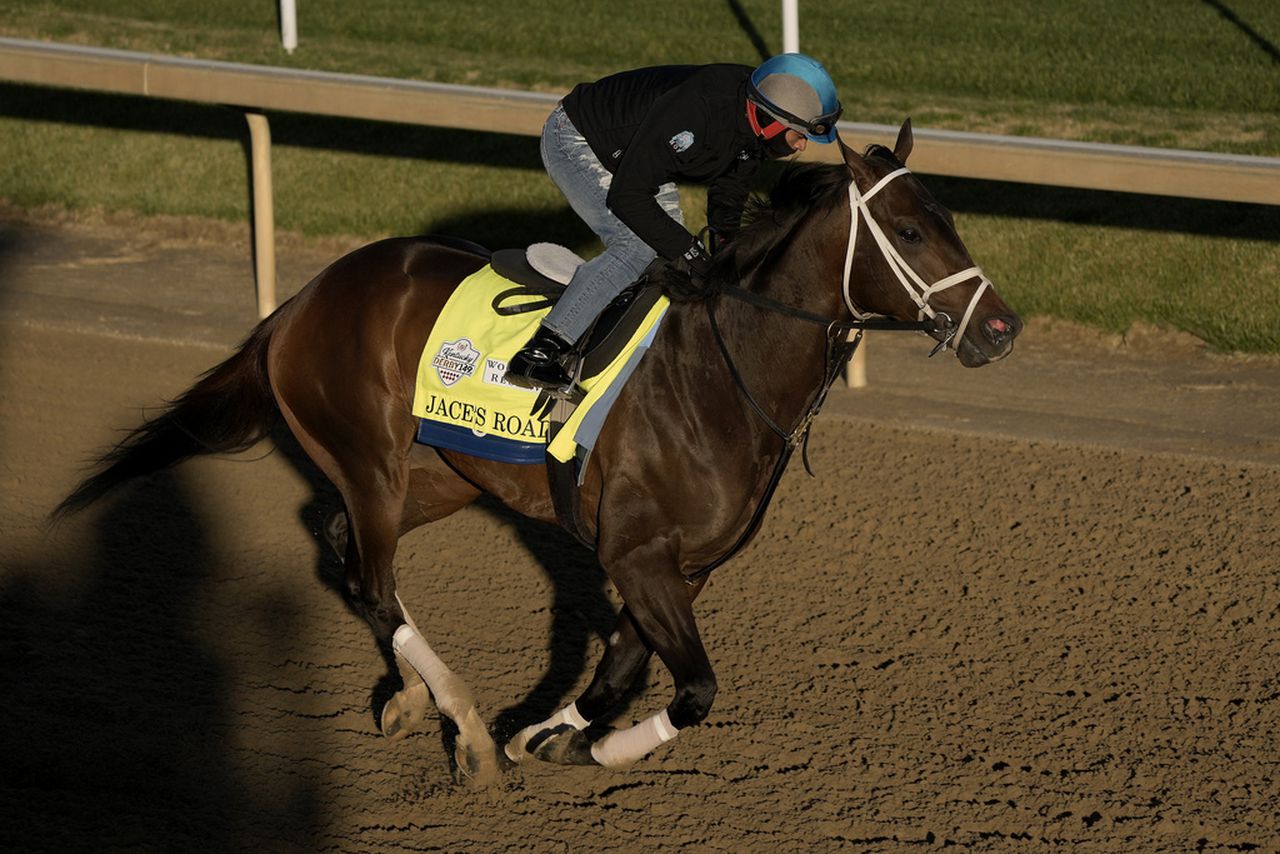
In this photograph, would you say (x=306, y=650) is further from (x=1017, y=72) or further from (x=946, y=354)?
(x=1017, y=72)

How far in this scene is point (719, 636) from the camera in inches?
210

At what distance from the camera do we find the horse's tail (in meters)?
5.20

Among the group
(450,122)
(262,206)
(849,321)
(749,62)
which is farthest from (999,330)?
(749,62)

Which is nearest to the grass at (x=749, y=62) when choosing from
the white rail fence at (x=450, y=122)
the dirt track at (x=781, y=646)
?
the dirt track at (x=781, y=646)

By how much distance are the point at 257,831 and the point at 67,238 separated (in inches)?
280

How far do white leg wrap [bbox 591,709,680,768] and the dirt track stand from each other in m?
0.11

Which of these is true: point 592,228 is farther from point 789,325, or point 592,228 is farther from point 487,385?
point 789,325

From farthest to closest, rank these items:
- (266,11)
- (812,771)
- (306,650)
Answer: (266,11), (306,650), (812,771)

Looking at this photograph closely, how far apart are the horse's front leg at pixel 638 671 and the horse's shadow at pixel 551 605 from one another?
220 millimetres

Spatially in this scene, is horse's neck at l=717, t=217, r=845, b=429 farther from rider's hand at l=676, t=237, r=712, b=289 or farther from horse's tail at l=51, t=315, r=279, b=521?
horse's tail at l=51, t=315, r=279, b=521

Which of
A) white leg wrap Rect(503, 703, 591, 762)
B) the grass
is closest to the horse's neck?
white leg wrap Rect(503, 703, 591, 762)

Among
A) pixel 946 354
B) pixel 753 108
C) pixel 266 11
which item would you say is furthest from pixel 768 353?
pixel 266 11

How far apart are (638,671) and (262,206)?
440cm

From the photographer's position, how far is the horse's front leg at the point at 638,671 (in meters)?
4.15
